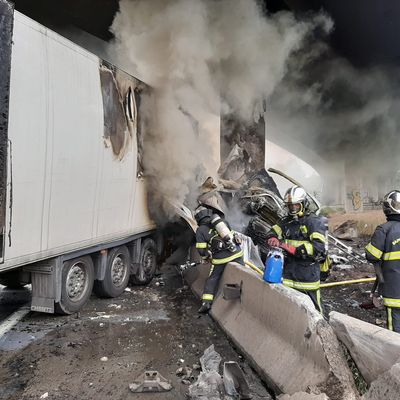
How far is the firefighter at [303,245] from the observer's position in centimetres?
403

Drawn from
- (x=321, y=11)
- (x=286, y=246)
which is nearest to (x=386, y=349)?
(x=286, y=246)

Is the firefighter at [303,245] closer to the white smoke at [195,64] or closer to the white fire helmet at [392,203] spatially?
the white fire helmet at [392,203]

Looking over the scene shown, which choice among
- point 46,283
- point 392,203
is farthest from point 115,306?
point 392,203

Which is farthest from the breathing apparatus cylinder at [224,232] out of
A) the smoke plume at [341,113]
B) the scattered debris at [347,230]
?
the scattered debris at [347,230]

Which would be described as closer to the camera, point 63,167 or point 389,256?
point 389,256

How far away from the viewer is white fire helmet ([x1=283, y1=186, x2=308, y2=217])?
13.7ft

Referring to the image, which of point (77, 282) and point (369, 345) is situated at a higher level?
point (369, 345)

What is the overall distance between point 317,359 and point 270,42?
7.20 meters

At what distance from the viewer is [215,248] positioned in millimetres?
5078

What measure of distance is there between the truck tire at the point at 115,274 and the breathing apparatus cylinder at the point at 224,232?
169 cm

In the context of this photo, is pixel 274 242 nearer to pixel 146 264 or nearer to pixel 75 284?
pixel 75 284

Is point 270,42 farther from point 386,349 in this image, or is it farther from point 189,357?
point 386,349

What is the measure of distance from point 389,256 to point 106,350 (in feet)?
9.67

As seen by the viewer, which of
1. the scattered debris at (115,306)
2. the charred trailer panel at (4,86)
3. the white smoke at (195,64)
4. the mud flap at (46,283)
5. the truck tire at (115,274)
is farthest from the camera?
the white smoke at (195,64)
